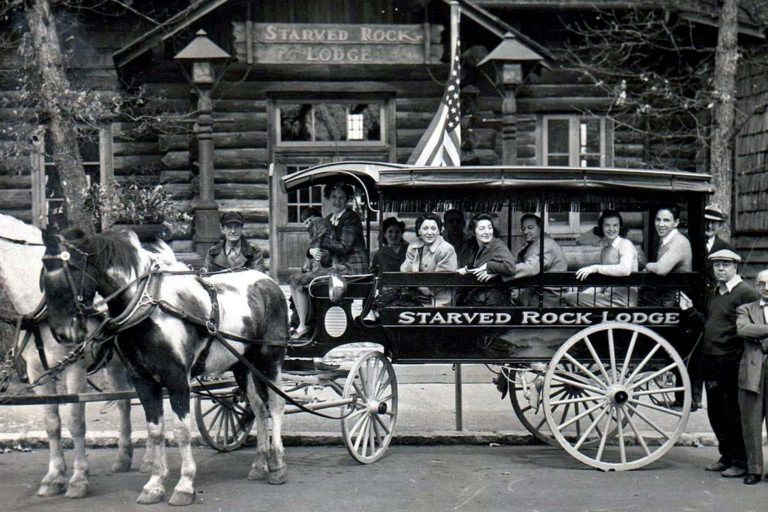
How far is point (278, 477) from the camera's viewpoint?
745 centimetres

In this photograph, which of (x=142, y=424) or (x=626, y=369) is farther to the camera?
(x=142, y=424)

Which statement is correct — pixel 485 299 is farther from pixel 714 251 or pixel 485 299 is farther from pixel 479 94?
pixel 479 94

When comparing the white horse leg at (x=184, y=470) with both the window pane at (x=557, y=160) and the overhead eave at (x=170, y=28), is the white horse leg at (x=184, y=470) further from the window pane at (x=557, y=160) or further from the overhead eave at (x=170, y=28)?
the window pane at (x=557, y=160)

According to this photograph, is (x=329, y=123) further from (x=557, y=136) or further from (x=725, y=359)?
(x=725, y=359)

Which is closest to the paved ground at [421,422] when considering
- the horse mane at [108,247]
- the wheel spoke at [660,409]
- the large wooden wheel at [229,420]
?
the large wooden wheel at [229,420]

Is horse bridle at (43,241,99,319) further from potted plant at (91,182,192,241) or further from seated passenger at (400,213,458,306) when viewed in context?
potted plant at (91,182,192,241)

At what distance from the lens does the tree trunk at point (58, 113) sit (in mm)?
11945

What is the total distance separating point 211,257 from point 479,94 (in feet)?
26.1

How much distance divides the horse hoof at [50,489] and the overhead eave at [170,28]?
328 inches

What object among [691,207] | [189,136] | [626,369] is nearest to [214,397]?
[626,369]

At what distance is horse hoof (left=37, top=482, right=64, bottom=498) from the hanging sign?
28.2ft

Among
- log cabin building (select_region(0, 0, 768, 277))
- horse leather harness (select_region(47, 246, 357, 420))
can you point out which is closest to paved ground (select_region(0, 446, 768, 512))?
horse leather harness (select_region(47, 246, 357, 420))

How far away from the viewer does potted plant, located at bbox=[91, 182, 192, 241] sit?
1273cm

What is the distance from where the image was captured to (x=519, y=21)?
53.6 ft
